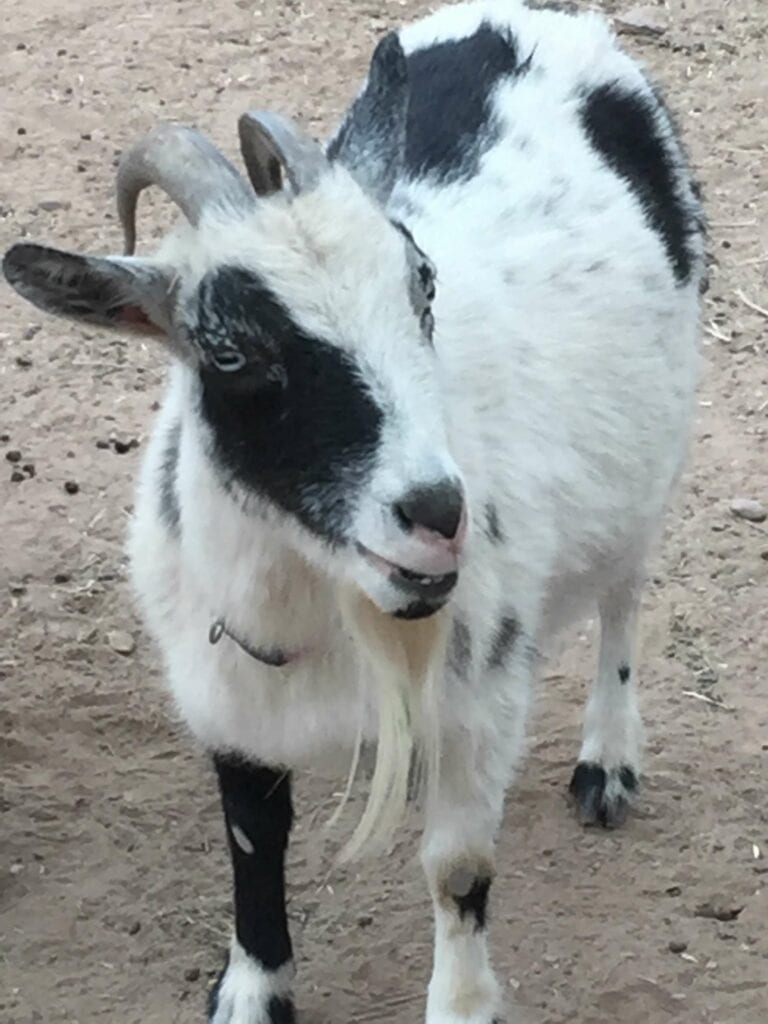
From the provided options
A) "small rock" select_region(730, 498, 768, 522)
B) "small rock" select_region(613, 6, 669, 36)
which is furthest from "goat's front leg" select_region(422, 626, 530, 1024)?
"small rock" select_region(613, 6, 669, 36)

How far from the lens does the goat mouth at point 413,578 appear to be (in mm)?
2521

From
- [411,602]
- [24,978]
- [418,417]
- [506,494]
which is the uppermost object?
[418,417]

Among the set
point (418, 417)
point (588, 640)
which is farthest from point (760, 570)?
point (418, 417)

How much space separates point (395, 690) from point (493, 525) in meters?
0.41

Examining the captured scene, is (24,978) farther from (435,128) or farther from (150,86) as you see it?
(150,86)

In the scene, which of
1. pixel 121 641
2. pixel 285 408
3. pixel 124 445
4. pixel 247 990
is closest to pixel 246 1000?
pixel 247 990

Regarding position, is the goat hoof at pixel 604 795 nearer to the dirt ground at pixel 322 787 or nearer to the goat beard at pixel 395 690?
the dirt ground at pixel 322 787

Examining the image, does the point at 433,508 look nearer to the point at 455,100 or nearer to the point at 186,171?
the point at 186,171

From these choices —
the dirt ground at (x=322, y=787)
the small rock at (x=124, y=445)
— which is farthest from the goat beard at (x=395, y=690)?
the small rock at (x=124, y=445)

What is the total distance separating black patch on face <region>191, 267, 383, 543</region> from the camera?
2.53m

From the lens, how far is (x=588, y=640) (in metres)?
4.71

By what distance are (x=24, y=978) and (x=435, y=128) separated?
1914 mm

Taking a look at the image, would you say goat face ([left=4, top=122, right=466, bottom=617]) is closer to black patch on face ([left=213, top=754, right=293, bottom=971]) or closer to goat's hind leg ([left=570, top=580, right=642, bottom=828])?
black patch on face ([left=213, top=754, right=293, bottom=971])

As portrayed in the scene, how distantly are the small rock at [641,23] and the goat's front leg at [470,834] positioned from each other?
4.75 m
